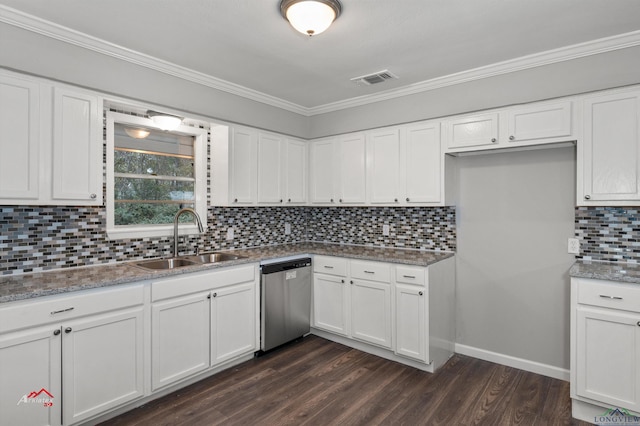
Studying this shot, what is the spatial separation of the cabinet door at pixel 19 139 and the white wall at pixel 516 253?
3.39 metres

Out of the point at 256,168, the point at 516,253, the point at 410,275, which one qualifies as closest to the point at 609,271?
the point at 516,253

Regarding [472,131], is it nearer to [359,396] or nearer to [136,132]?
[359,396]

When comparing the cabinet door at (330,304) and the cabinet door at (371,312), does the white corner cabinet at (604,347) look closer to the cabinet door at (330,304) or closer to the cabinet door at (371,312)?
the cabinet door at (371,312)

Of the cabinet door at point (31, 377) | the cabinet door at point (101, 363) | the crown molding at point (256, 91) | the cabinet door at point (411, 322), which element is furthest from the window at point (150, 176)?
the cabinet door at point (411, 322)

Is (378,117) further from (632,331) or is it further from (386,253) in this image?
(632,331)

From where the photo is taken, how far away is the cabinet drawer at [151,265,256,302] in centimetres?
253

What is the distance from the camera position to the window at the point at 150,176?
2.97 meters

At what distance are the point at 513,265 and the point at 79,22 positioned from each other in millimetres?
3769

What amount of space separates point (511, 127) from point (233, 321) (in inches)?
111

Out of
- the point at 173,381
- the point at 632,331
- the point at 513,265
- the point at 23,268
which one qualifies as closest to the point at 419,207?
the point at 513,265

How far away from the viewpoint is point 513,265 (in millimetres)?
3145

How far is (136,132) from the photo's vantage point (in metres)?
3.12

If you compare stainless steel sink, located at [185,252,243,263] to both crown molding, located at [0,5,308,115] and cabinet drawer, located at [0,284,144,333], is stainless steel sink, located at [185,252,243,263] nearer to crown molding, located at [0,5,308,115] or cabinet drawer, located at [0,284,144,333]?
cabinet drawer, located at [0,284,144,333]

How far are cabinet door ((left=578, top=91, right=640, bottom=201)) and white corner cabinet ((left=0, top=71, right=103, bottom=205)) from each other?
3.50 m
